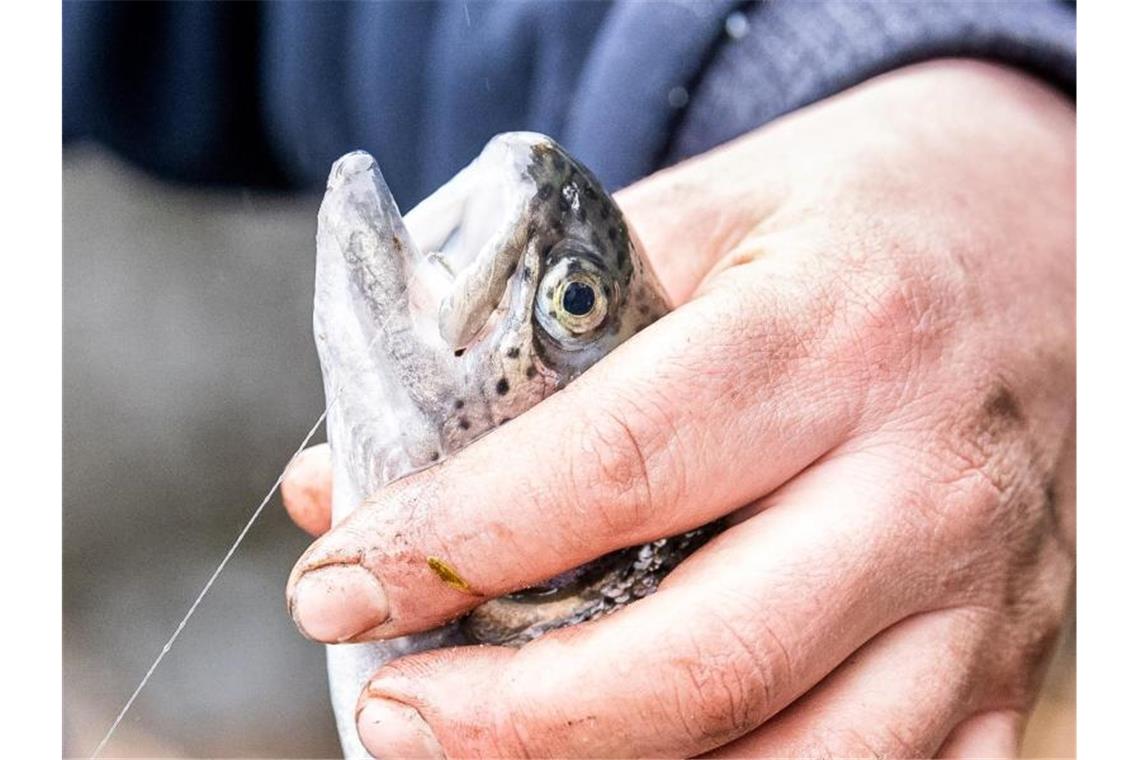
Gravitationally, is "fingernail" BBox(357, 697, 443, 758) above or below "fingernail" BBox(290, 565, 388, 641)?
below

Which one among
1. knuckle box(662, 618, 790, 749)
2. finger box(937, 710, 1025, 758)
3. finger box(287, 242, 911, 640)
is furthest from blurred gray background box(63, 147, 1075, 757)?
finger box(937, 710, 1025, 758)

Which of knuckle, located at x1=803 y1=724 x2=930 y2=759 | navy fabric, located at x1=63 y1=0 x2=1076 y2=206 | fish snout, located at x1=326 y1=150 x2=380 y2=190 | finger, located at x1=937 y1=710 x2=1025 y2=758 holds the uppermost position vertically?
navy fabric, located at x1=63 y1=0 x2=1076 y2=206

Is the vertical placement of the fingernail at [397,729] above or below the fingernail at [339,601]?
below

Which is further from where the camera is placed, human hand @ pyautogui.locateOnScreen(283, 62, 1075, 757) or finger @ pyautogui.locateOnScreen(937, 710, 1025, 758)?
finger @ pyautogui.locateOnScreen(937, 710, 1025, 758)

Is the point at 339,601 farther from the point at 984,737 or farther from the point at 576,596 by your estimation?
the point at 984,737

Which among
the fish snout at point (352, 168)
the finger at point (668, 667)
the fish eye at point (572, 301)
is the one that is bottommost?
the finger at point (668, 667)

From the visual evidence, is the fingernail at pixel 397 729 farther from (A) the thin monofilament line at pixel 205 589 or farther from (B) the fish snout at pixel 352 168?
(B) the fish snout at pixel 352 168

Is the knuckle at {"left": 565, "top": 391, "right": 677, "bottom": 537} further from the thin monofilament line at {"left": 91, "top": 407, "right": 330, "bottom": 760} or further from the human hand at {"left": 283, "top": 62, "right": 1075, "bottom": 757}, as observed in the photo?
the thin monofilament line at {"left": 91, "top": 407, "right": 330, "bottom": 760}

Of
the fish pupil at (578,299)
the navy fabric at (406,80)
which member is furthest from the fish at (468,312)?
the navy fabric at (406,80)
